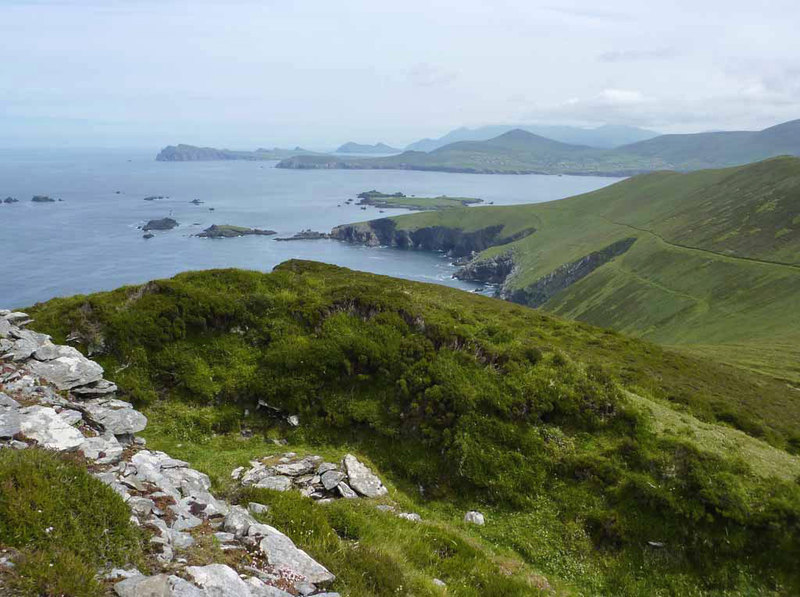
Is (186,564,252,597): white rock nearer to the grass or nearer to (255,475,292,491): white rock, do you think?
the grass

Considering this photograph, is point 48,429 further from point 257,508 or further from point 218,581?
point 218,581

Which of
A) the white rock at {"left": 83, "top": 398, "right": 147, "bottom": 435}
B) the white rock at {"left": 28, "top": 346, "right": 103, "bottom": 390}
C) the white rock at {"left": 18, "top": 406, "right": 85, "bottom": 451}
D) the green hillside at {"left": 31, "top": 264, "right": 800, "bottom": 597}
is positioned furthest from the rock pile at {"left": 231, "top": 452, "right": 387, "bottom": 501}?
the white rock at {"left": 28, "top": 346, "right": 103, "bottom": 390}

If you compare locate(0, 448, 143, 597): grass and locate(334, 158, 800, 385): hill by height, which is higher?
locate(0, 448, 143, 597): grass

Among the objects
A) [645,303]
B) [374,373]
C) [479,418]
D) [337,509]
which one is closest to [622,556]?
[479,418]

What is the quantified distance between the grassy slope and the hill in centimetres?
27

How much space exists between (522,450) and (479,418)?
188 cm

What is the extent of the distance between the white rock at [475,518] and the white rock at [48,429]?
11.1 meters

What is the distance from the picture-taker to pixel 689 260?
416ft

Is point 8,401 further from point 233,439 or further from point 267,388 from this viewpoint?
point 267,388

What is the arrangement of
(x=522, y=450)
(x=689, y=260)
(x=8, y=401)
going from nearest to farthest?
(x=8, y=401), (x=522, y=450), (x=689, y=260)

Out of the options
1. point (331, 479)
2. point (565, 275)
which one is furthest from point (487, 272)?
point (331, 479)

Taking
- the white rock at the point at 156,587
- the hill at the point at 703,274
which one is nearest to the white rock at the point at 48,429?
the white rock at the point at 156,587

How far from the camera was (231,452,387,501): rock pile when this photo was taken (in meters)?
14.3

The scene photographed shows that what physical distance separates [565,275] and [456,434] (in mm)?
165287
